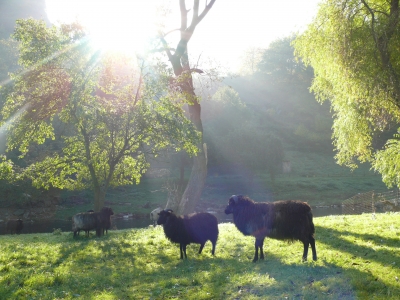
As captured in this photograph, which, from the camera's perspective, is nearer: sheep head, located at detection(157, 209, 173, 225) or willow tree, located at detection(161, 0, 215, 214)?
sheep head, located at detection(157, 209, 173, 225)

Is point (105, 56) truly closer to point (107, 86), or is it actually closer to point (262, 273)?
point (107, 86)

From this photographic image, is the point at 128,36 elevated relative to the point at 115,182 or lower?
elevated

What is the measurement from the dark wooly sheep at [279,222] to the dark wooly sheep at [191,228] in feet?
4.62

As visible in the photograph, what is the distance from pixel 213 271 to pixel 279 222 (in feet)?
7.91

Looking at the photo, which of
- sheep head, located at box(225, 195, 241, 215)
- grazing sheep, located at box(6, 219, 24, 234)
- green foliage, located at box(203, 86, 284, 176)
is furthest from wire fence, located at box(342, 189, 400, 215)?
grazing sheep, located at box(6, 219, 24, 234)

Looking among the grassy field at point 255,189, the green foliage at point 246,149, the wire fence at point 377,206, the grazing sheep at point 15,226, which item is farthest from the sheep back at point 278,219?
the green foliage at point 246,149

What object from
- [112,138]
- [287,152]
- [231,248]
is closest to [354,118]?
[231,248]

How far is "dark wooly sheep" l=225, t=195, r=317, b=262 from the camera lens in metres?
10.8

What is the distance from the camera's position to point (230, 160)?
70438mm

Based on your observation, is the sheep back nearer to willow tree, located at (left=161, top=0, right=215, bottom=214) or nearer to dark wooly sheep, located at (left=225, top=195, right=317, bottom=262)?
dark wooly sheep, located at (left=225, top=195, right=317, bottom=262)

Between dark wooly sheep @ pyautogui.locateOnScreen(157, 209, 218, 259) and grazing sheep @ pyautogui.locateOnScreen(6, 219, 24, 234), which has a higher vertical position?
dark wooly sheep @ pyautogui.locateOnScreen(157, 209, 218, 259)

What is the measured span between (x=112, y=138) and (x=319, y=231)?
11.2 metres

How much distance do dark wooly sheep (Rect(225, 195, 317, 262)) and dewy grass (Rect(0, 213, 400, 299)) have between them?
22.9 inches

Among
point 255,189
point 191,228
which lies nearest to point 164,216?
point 191,228
